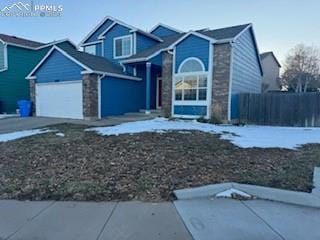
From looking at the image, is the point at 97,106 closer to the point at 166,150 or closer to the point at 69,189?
the point at 166,150

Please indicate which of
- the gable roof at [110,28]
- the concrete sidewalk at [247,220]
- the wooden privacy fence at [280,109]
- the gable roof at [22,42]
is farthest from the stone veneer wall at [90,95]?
the concrete sidewalk at [247,220]

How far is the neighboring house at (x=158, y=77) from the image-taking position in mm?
14156

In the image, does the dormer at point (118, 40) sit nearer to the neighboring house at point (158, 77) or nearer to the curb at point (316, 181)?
the neighboring house at point (158, 77)

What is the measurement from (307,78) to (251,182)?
36567mm

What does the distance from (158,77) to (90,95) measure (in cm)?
657

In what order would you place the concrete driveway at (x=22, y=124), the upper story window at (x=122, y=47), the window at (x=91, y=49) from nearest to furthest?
the concrete driveway at (x=22, y=124)
the upper story window at (x=122, y=47)
the window at (x=91, y=49)

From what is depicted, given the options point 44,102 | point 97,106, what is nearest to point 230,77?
point 97,106

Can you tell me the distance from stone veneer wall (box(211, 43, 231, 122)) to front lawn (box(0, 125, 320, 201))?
5.35 meters

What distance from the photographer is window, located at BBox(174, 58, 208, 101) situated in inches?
575

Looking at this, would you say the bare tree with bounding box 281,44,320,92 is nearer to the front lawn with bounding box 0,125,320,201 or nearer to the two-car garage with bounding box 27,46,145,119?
the two-car garage with bounding box 27,46,145,119

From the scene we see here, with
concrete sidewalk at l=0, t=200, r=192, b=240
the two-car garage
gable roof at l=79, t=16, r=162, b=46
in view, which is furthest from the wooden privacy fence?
concrete sidewalk at l=0, t=200, r=192, b=240

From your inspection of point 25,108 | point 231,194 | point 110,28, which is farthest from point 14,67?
point 231,194

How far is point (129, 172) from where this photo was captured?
559cm

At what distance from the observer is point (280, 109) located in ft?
46.7
